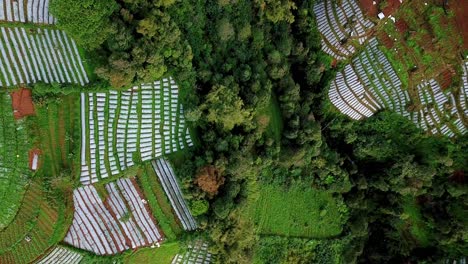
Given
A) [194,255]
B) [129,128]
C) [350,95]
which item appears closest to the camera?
[129,128]

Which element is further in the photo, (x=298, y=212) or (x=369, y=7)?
(x=298, y=212)

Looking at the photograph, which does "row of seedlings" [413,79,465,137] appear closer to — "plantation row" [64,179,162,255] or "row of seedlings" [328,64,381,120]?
"row of seedlings" [328,64,381,120]

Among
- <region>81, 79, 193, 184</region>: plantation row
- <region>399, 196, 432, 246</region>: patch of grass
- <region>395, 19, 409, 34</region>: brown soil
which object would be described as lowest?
<region>399, 196, 432, 246</region>: patch of grass

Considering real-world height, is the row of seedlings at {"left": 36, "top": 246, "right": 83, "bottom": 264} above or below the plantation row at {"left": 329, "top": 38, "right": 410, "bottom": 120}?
below

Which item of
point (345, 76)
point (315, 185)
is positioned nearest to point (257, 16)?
point (345, 76)

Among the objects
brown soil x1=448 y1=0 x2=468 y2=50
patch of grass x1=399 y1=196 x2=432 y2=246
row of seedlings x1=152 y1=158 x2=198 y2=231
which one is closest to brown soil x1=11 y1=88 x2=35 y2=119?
row of seedlings x1=152 y1=158 x2=198 y2=231

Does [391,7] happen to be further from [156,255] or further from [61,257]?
[61,257]

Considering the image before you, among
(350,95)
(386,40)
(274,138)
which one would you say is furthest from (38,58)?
(386,40)
